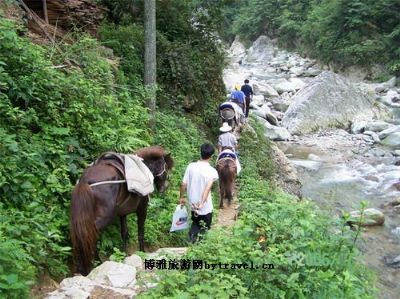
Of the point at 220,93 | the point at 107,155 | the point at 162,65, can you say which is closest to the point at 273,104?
the point at 220,93

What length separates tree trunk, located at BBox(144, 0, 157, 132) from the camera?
1009 centimetres

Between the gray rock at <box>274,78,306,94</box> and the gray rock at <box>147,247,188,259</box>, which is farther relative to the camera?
the gray rock at <box>274,78,306,94</box>

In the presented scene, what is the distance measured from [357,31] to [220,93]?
26960mm

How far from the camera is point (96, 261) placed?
567 centimetres

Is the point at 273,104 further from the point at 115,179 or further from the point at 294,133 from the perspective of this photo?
the point at 115,179

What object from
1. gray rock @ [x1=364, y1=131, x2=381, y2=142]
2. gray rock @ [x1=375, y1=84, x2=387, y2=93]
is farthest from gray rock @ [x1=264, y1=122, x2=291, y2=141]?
gray rock @ [x1=375, y1=84, x2=387, y2=93]

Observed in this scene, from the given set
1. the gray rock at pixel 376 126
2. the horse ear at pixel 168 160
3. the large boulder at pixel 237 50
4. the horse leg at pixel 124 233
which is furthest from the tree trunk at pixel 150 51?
the large boulder at pixel 237 50

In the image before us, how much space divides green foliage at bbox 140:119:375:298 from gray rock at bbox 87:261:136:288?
798 millimetres

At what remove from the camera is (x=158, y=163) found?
6.95 meters

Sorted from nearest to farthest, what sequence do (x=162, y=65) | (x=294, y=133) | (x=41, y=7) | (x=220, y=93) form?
(x=41, y=7)
(x=162, y=65)
(x=220, y=93)
(x=294, y=133)

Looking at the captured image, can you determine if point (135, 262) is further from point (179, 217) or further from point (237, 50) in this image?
point (237, 50)

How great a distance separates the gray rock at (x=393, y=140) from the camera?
20922 millimetres

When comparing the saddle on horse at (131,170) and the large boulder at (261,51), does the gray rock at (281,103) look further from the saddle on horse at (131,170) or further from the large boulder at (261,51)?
the large boulder at (261,51)

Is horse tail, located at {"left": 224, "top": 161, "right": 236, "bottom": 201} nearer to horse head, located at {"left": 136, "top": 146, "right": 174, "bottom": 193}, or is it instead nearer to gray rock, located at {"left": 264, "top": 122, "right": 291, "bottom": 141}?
horse head, located at {"left": 136, "top": 146, "right": 174, "bottom": 193}
